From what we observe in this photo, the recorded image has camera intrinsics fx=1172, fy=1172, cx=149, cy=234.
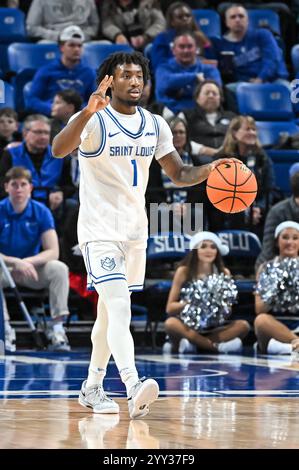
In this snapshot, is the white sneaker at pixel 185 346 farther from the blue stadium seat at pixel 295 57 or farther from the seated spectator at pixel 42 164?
the blue stadium seat at pixel 295 57

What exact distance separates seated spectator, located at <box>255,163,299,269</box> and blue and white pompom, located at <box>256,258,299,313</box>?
291mm

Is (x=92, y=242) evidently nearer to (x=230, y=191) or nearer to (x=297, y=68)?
(x=230, y=191)

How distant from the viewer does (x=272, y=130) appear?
46.6 feet

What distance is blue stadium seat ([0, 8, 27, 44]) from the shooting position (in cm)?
1510

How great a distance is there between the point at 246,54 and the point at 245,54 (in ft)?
0.04

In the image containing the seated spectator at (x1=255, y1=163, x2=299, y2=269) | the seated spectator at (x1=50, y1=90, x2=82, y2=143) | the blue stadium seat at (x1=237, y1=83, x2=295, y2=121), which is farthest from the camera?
the blue stadium seat at (x1=237, y1=83, x2=295, y2=121)

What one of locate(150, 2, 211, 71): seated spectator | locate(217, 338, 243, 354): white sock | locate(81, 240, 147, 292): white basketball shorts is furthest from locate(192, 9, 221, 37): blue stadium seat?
locate(81, 240, 147, 292): white basketball shorts

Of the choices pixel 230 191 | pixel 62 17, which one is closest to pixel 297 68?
pixel 62 17

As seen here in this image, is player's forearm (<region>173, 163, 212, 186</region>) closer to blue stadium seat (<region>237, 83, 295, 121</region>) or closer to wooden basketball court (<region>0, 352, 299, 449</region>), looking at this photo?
wooden basketball court (<region>0, 352, 299, 449</region>)

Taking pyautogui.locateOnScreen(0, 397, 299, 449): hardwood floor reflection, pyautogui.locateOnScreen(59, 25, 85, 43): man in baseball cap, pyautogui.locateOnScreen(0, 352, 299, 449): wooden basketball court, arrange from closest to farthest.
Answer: pyautogui.locateOnScreen(0, 397, 299, 449): hardwood floor reflection → pyautogui.locateOnScreen(0, 352, 299, 449): wooden basketball court → pyautogui.locateOnScreen(59, 25, 85, 43): man in baseball cap

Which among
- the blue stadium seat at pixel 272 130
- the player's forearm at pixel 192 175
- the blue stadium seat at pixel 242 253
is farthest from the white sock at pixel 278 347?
→ the player's forearm at pixel 192 175

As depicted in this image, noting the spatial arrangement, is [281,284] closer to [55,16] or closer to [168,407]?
[168,407]

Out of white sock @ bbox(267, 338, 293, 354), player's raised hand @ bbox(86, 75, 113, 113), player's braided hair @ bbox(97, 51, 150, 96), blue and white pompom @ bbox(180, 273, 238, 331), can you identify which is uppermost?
player's braided hair @ bbox(97, 51, 150, 96)

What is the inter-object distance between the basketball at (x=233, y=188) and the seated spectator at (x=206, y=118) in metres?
6.31
